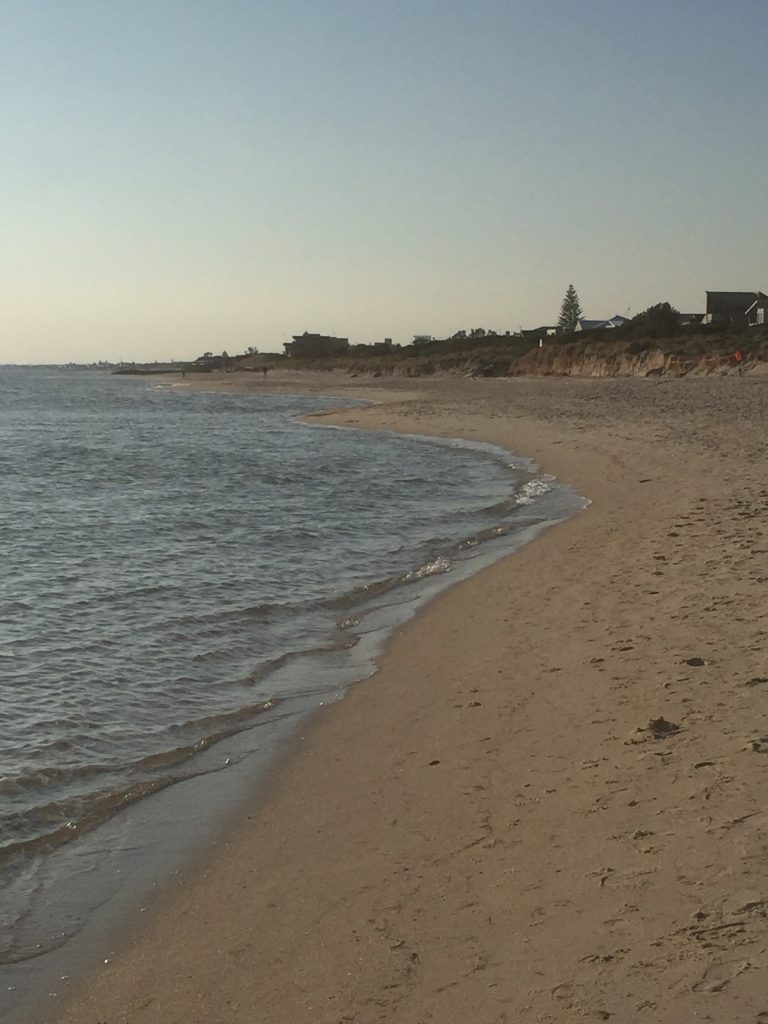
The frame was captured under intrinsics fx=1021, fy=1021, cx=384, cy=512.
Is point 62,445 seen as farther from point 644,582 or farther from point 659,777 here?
point 659,777

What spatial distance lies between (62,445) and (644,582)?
106 ft

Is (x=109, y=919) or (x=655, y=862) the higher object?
(x=655, y=862)

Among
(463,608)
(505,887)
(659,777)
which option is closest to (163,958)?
(505,887)

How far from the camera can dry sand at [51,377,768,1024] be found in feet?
13.1

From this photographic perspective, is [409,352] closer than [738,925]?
No

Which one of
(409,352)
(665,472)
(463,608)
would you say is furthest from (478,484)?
(409,352)

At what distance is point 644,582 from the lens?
1129 cm

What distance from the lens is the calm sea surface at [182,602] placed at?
698 centimetres

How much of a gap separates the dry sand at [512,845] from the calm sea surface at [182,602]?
852 mm

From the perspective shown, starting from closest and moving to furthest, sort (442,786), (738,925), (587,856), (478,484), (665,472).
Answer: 1. (738,925)
2. (587,856)
3. (442,786)
4. (665,472)
5. (478,484)

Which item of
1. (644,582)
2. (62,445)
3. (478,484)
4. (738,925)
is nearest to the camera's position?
(738,925)

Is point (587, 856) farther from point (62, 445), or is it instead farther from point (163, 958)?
point (62, 445)

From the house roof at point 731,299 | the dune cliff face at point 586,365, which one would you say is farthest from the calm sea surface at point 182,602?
the house roof at point 731,299

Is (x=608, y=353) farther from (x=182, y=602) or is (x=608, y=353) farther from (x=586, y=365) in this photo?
(x=182, y=602)
